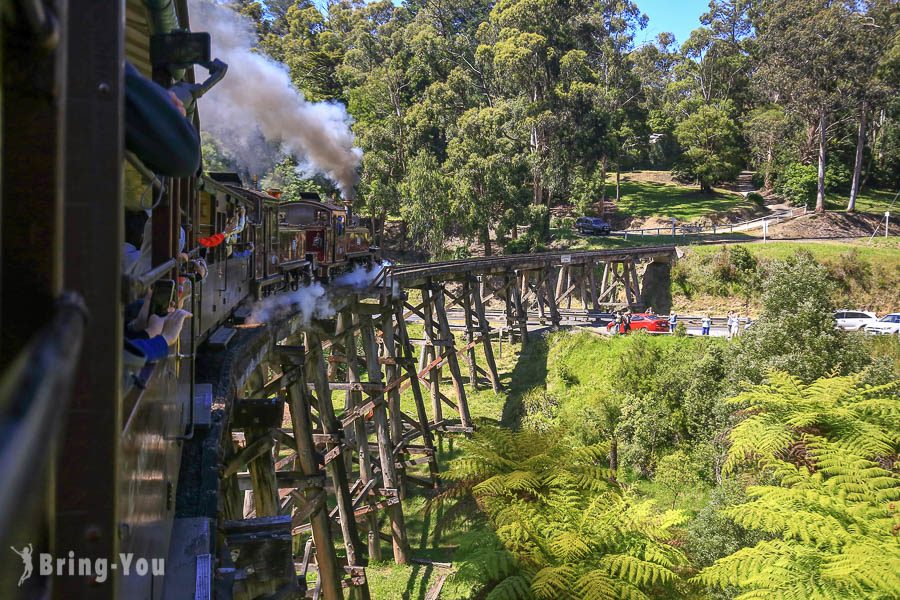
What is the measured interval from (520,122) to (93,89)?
34.4m

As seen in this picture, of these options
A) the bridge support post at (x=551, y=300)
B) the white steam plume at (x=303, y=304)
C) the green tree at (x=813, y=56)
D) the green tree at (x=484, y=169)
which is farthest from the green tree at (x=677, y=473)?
the green tree at (x=813, y=56)

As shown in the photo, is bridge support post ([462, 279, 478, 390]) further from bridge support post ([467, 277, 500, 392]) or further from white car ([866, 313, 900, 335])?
white car ([866, 313, 900, 335])

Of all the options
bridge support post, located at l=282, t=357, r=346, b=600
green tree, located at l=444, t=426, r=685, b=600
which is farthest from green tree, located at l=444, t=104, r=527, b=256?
green tree, located at l=444, t=426, r=685, b=600

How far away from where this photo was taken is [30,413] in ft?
2.41

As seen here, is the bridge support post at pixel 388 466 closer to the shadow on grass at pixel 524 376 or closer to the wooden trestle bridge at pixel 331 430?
the wooden trestle bridge at pixel 331 430

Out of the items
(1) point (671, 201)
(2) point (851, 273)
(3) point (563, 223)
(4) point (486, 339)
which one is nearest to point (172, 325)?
(4) point (486, 339)

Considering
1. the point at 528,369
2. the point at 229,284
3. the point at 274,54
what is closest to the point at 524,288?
the point at 528,369

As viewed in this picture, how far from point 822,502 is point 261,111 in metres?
19.0

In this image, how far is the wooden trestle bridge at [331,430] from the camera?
12.0 feet

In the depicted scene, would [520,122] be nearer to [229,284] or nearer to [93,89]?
[229,284]

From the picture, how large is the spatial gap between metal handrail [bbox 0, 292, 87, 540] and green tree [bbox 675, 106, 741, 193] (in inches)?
1747

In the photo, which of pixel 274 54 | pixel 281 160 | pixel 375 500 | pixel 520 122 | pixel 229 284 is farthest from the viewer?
pixel 274 54

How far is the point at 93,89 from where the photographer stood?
4.10 ft

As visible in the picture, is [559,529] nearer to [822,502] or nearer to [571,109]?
[822,502]
